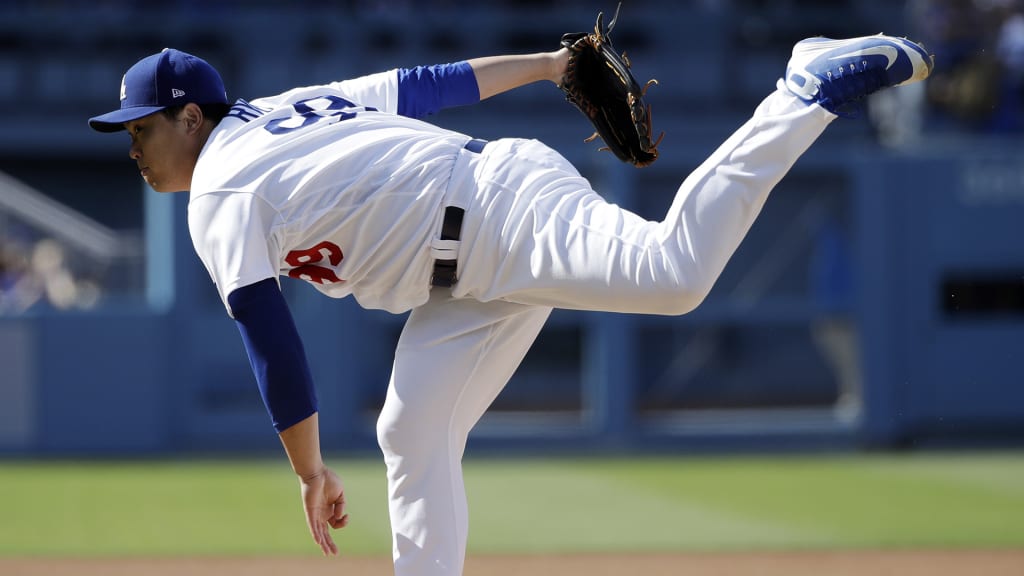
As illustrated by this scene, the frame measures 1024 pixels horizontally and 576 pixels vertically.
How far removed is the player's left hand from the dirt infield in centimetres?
199

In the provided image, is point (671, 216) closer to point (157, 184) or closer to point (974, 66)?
point (157, 184)

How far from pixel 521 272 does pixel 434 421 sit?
444mm

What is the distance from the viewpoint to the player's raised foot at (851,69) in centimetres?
271

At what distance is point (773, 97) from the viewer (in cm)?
278

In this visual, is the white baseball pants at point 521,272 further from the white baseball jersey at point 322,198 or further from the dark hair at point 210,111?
the dark hair at point 210,111

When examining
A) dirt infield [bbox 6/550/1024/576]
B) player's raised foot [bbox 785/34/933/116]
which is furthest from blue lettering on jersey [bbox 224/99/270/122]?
dirt infield [bbox 6/550/1024/576]

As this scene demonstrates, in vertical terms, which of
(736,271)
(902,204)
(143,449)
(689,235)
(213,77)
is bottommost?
(143,449)

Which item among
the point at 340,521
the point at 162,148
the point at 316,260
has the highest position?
the point at 162,148

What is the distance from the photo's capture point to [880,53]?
2748 mm

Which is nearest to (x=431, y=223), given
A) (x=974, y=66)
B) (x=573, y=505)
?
(x=573, y=505)

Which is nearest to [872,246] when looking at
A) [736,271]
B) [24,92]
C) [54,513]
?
[736,271]

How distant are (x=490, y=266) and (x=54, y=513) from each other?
4352 mm

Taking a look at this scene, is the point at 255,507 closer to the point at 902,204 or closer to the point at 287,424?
the point at 287,424

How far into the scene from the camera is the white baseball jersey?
8.95 ft
